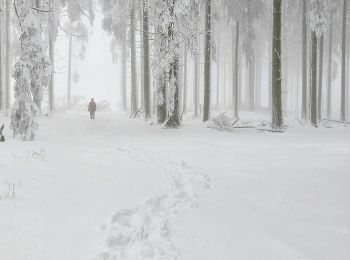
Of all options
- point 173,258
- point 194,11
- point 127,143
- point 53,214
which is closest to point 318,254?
point 173,258

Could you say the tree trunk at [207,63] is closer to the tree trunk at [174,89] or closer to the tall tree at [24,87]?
the tree trunk at [174,89]

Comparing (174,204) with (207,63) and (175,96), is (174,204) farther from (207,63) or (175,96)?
(207,63)

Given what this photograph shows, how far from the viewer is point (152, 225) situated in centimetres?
457

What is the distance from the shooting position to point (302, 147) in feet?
35.7

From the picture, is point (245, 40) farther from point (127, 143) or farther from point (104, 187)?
point (104, 187)

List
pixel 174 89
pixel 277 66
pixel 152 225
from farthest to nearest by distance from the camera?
pixel 277 66 → pixel 174 89 → pixel 152 225

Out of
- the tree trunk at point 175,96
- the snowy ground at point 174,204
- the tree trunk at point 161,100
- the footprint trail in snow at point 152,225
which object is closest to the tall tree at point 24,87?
the snowy ground at point 174,204

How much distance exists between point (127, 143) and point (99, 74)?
8582 cm

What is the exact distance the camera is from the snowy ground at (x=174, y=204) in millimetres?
3928

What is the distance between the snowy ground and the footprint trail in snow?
0.01m

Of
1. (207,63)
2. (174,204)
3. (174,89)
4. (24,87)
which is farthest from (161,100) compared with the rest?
(174,204)

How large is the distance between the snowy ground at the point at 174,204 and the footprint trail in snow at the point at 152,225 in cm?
1

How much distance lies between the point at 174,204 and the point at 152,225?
0.92 metres

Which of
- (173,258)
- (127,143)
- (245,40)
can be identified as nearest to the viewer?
(173,258)
